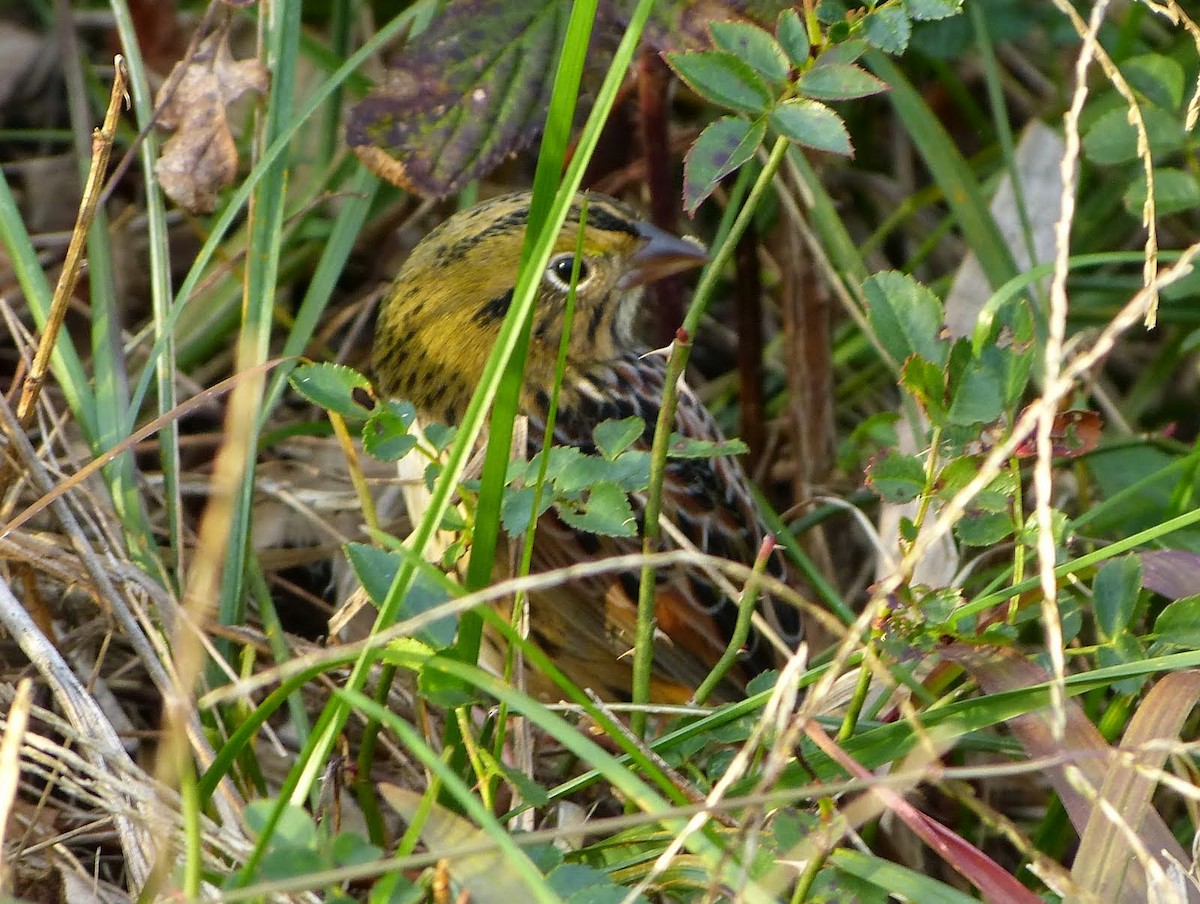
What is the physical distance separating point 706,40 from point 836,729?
89cm

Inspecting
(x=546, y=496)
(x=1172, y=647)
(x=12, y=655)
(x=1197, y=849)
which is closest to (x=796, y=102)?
(x=546, y=496)

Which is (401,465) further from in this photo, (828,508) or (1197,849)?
(1197,849)

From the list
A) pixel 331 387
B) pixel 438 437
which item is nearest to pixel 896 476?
pixel 438 437

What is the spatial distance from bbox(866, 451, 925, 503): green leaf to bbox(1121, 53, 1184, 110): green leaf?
1.04 metres

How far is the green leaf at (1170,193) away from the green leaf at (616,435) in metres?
0.95

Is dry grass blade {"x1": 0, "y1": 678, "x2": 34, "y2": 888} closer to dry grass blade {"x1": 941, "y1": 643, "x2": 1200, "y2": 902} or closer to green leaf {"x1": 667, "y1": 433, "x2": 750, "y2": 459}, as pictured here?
green leaf {"x1": 667, "y1": 433, "x2": 750, "y2": 459}

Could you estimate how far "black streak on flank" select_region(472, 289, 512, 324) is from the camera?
7.63 feet

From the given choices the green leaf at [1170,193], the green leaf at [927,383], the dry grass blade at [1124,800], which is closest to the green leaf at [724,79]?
the green leaf at [927,383]

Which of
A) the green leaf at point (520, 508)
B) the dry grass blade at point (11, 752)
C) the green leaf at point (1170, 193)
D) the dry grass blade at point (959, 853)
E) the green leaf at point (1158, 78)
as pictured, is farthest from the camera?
the green leaf at point (1158, 78)

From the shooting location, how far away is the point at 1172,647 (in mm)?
1514

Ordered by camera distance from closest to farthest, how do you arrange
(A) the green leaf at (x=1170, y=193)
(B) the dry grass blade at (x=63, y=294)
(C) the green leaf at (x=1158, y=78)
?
(B) the dry grass blade at (x=63, y=294) < (A) the green leaf at (x=1170, y=193) < (C) the green leaf at (x=1158, y=78)

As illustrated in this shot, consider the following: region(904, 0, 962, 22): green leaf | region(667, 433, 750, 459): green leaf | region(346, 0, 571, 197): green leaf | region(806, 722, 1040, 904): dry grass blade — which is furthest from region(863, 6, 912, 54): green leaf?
region(346, 0, 571, 197): green leaf

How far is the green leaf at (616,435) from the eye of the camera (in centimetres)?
154

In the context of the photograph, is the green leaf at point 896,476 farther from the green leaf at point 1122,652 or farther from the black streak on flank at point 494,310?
the black streak on flank at point 494,310
